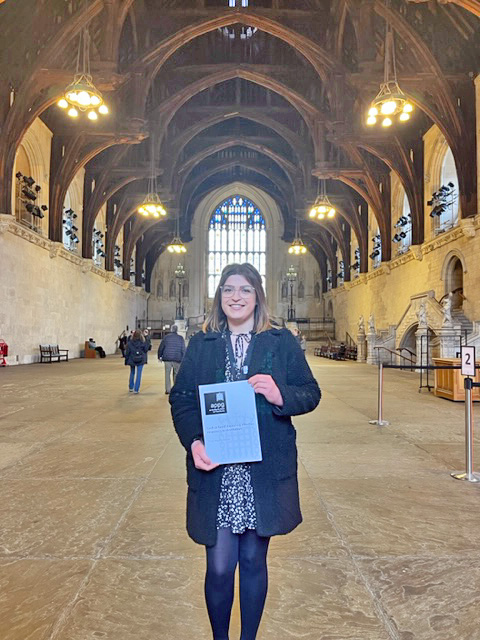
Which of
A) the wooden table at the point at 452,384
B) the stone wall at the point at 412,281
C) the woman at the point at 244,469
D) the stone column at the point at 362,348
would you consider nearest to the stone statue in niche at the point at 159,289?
the stone wall at the point at 412,281

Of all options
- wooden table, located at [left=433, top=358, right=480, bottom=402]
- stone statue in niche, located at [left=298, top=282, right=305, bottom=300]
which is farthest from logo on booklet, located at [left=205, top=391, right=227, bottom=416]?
stone statue in niche, located at [left=298, top=282, right=305, bottom=300]

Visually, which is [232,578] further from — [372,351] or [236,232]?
[236,232]

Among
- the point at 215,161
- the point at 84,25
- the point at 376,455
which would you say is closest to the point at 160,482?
→ the point at 376,455

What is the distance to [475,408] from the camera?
28.8 feet

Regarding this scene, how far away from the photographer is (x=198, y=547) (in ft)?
9.54

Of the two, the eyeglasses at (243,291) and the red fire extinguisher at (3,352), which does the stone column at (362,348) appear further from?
the eyeglasses at (243,291)

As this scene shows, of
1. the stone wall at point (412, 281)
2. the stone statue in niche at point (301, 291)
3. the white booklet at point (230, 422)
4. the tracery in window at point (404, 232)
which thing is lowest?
the white booklet at point (230, 422)

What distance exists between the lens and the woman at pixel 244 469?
69.7 inches

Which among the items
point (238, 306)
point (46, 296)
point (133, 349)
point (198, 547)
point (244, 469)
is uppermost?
point (46, 296)

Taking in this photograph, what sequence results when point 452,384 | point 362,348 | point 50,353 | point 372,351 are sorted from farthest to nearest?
1. point 362,348
2. point 372,351
3. point 50,353
4. point 452,384

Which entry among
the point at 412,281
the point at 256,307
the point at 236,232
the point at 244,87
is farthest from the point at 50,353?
the point at 236,232

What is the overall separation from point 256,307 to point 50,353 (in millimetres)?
21123

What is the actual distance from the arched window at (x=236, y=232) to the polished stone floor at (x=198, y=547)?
40228 mm

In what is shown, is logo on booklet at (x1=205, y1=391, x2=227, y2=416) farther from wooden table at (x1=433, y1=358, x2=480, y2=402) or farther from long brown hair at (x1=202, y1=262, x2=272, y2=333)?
wooden table at (x1=433, y1=358, x2=480, y2=402)
